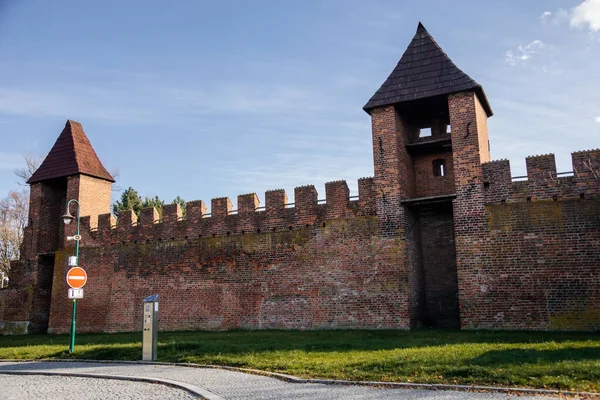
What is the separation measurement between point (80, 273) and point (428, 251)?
1047 cm

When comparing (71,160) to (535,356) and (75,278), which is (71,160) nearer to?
(75,278)

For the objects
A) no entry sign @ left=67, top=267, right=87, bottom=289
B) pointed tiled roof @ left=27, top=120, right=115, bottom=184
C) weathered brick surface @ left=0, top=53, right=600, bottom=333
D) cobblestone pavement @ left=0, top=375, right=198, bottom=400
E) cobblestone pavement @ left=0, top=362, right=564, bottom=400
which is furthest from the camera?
pointed tiled roof @ left=27, top=120, right=115, bottom=184

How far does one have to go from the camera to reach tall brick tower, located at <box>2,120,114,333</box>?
22.4m

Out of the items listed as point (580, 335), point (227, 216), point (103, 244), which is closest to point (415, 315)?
point (580, 335)

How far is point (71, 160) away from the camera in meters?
22.9

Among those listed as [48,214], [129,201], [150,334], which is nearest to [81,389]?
[150,334]

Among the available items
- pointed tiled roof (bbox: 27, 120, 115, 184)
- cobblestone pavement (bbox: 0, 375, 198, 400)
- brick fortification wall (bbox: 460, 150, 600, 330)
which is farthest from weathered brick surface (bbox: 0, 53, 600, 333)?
cobblestone pavement (bbox: 0, 375, 198, 400)

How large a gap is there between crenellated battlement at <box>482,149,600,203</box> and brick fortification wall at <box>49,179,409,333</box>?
3310 mm

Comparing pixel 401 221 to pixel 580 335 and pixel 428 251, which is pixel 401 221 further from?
pixel 580 335

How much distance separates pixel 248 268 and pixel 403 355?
883 cm

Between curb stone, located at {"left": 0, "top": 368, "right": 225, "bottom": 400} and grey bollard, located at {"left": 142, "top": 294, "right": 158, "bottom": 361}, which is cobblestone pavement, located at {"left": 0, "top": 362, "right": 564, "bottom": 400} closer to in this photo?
curb stone, located at {"left": 0, "top": 368, "right": 225, "bottom": 400}

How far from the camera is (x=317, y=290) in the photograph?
53.6ft

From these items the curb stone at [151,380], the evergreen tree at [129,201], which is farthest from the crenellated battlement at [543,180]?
the evergreen tree at [129,201]

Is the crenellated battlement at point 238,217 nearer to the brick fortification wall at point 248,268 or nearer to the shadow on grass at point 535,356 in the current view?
the brick fortification wall at point 248,268
